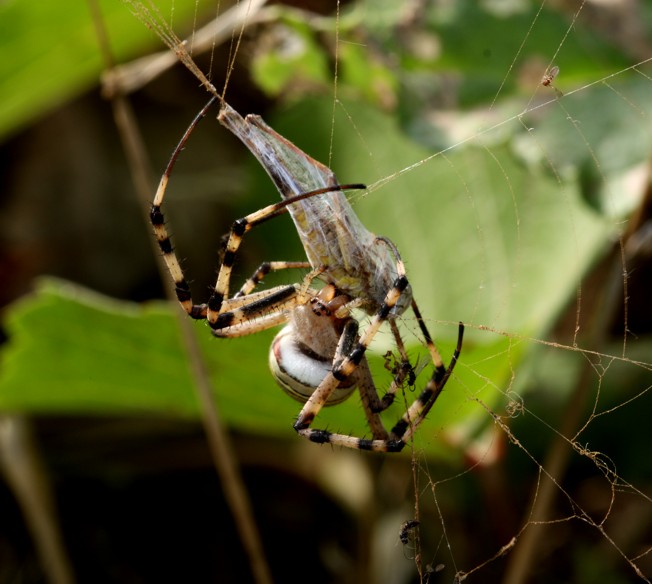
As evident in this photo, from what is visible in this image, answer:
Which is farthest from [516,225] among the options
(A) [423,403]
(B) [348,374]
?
(B) [348,374]

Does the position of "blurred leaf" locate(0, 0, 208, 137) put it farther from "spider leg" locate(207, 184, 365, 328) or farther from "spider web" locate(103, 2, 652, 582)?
"spider leg" locate(207, 184, 365, 328)

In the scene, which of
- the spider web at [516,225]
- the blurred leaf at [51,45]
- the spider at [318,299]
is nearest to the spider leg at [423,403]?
the spider at [318,299]

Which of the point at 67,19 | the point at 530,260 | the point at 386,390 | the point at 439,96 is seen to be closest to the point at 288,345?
the point at 386,390

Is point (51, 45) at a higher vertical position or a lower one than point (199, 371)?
higher

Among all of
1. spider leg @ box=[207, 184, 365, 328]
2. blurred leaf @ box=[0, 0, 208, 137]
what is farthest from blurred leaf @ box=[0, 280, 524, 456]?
blurred leaf @ box=[0, 0, 208, 137]

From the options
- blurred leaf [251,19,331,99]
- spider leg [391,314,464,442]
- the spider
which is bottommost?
spider leg [391,314,464,442]

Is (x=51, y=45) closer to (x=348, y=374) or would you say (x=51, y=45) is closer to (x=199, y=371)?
(x=199, y=371)

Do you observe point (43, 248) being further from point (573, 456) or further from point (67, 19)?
point (573, 456)

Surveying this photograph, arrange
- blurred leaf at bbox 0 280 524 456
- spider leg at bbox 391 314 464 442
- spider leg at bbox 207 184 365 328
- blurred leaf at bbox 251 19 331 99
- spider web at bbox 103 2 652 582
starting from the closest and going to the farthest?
spider leg at bbox 207 184 365 328, spider leg at bbox 391 314 464 442, blurred leaf at bbox 0 280 524 456, spider web at bbox 103 2 652 582, blurred leaf at bbox 251 19 331 99
